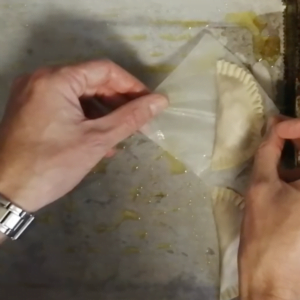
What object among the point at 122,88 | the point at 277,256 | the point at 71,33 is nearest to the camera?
the point at 277,256

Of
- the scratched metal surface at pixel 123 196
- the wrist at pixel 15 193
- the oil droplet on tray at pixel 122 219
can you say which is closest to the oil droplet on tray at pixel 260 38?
the scratched metal surface at pixel 123 196

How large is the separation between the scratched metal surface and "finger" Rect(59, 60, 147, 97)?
0.34 feet

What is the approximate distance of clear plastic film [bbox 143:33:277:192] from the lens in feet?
3.16

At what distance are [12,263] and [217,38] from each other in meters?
0.65

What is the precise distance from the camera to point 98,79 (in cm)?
86

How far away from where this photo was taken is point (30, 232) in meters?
1.03

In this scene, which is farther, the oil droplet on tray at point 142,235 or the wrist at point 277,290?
the oil droplet on tray at point 142,235

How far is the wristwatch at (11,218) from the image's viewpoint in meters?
0.78

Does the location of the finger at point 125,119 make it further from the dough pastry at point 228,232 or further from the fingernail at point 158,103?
the dough pastry at point 228,232

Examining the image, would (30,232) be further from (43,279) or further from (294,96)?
(294,96)

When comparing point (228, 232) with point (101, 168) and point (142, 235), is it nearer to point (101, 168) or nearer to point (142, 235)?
point (142, 235)

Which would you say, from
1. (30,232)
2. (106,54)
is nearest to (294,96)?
(106,54)

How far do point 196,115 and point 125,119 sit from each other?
0.20m

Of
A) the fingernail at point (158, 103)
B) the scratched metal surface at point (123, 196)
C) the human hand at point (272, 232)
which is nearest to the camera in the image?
the human hand at point (272, 232)
